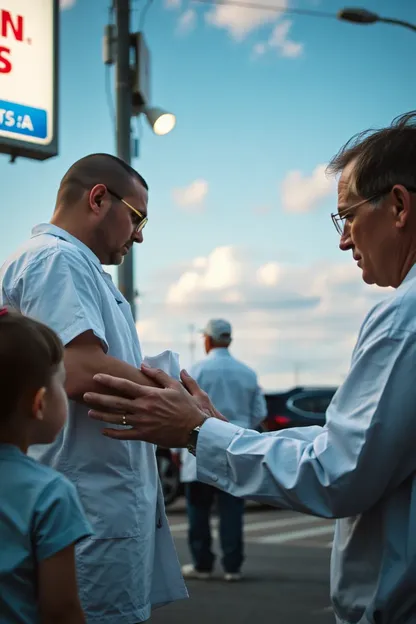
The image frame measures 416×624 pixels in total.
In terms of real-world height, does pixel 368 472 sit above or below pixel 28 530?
above

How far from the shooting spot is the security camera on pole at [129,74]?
7754 millimetres

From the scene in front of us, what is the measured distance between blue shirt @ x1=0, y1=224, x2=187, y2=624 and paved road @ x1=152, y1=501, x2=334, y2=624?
3441mm

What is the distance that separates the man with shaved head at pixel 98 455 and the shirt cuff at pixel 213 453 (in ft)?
1.23

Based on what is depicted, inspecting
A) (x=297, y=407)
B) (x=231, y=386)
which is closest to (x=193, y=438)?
(x=231, y=386)

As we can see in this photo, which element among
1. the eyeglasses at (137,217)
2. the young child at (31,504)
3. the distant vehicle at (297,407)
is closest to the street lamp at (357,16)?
the distant vehicle at (297,407)

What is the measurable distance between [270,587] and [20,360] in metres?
5.48

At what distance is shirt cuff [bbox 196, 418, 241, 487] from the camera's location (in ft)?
7.03

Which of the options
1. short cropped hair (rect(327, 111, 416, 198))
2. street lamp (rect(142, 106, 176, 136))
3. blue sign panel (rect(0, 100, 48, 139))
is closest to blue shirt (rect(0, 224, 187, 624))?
short cropped hair (rect(327, 111, 416, 198))

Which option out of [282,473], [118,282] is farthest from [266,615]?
[282,473]

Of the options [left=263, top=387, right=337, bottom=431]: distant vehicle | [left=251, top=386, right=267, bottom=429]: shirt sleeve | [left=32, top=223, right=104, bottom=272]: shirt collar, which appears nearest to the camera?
[left=32, top=223, right=104, bottom=272]: shirt collar

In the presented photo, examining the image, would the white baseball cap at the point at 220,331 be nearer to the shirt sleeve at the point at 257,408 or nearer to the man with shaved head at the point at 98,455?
the shirt sleeve at the point at 257,408

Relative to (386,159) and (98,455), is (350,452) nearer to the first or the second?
(386,159)

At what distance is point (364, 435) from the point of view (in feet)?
6.14

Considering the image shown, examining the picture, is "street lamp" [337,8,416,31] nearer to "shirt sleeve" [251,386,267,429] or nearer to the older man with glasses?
"shirt sleeve" [251,386,267,429]
